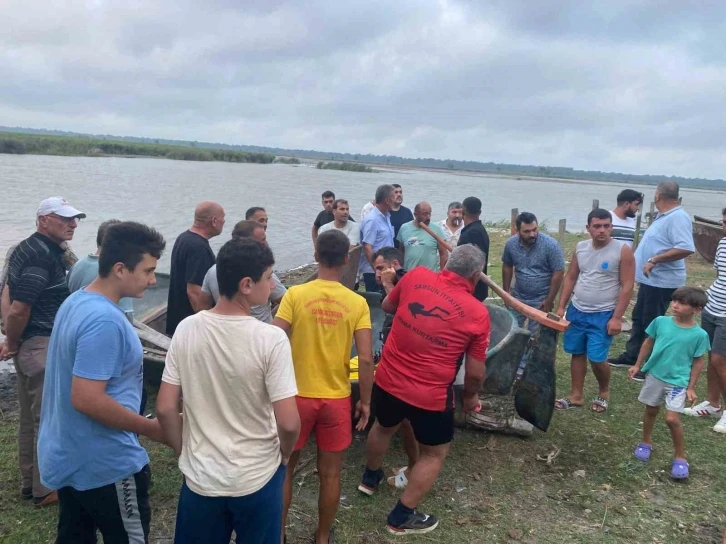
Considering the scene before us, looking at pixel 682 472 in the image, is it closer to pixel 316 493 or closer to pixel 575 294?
pixel 575 294

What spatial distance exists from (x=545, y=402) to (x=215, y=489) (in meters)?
3.06

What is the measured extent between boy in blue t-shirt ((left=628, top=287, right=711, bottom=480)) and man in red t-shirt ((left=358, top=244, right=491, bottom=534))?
1649 millimetres

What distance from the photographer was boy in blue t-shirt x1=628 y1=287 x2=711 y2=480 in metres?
3.92

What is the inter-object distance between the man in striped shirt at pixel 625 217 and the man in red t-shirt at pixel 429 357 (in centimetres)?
409

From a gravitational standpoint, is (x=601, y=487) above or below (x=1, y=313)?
below

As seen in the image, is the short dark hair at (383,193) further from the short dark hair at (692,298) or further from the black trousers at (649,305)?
the short dark hair at (692,298)

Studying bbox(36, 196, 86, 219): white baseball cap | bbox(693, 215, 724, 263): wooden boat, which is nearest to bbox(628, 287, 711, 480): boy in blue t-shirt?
bbox(36, 196, 86, 219): white baseball cap

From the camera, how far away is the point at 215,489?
2008mm

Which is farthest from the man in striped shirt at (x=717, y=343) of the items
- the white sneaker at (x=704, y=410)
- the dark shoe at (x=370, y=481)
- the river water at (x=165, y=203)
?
the river water at (x=165, y=203)

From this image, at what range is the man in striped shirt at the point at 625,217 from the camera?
21.1ft

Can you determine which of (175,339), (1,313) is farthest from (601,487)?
(1,313)

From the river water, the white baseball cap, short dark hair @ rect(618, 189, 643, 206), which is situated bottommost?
the river water

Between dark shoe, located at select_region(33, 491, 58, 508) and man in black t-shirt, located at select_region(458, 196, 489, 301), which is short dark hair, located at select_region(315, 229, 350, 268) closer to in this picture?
dark shoe, located at select_region(33, 491, 58, 508)

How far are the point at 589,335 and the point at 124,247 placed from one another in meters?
4.34
